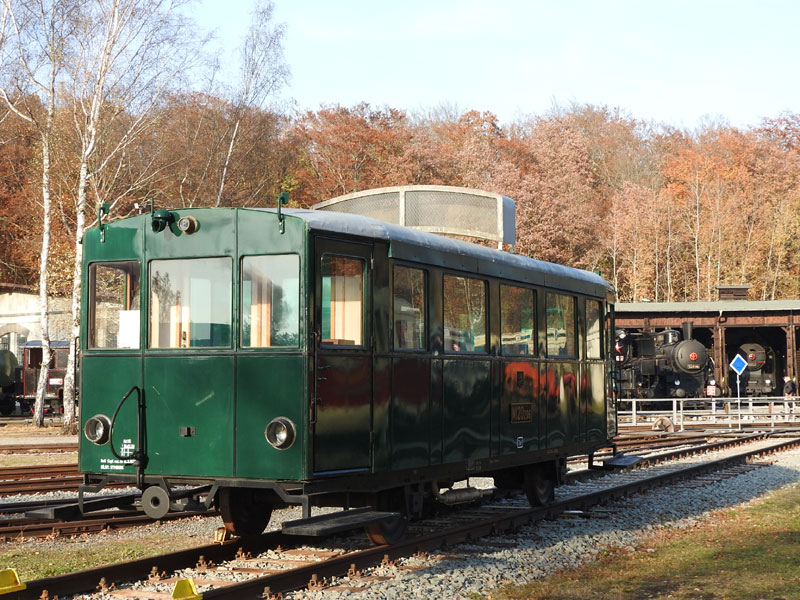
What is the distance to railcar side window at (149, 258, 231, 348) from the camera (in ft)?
27.6

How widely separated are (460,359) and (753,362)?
41502mm

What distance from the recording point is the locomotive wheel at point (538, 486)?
1237cm

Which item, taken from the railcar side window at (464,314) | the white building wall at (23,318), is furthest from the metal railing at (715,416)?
the white building wall at (23,318)

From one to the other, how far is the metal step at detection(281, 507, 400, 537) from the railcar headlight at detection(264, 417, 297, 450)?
23.7 inches

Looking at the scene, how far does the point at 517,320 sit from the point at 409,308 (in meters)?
→ 2.41

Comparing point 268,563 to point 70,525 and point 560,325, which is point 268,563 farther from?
point 560,325

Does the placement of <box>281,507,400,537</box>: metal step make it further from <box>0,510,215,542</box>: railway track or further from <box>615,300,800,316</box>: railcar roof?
<box>615,300,800,316</box>: railcar roof

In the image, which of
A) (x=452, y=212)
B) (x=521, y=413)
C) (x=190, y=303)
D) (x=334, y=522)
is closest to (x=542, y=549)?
(x=521, y=413)

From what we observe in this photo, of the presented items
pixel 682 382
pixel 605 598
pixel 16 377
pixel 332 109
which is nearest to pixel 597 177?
Answer: pixel 332 109

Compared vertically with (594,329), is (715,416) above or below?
below

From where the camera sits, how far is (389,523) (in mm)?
9344

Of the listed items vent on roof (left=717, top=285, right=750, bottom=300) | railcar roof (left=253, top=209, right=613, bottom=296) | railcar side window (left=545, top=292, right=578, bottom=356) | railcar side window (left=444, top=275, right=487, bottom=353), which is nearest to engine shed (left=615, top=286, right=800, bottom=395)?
vent on roof (left=717, top=285, right=750, bottom=300)

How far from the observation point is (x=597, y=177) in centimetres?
7194

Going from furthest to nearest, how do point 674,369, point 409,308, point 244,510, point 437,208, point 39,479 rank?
Result: 1. point 674,369
2. point 39,479
3. point 437,208
4. point 244,510
5. point 409,308
